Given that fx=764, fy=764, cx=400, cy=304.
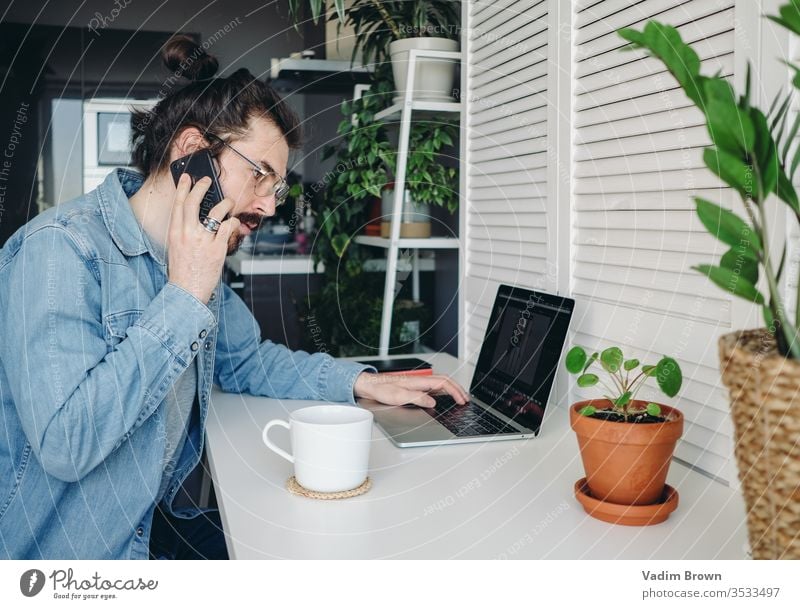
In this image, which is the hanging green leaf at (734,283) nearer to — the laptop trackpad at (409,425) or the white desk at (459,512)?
the white desk at (459,512)

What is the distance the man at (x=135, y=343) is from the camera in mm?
909

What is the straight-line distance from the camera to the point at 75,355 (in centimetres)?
90

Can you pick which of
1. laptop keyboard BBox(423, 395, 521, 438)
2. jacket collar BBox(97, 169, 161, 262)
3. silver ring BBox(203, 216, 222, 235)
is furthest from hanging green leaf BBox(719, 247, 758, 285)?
jacket collar BBox(97, 169, 161, 262)

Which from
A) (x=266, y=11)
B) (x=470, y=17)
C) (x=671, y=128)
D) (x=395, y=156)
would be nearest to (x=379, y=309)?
(x=395, y=156)

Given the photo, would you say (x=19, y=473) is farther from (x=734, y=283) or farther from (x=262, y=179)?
(x=734, y=283)

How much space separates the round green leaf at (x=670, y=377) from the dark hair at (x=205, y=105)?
0.68 meters

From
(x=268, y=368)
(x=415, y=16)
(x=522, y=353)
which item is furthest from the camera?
(x=415, y=16)

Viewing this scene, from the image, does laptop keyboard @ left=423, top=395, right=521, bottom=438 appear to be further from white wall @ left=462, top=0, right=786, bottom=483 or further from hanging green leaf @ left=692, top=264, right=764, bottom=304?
hanging green leaf @ left=692, top=264, right=764, bottom=304

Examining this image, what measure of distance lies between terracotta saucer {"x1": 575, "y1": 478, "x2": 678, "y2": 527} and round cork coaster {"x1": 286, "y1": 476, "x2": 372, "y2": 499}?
0.83ft

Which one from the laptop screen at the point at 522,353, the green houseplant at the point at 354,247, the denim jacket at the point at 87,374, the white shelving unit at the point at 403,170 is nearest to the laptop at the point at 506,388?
the laptop screen at the point at 522,353

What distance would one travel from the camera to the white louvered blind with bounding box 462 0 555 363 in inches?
53.9

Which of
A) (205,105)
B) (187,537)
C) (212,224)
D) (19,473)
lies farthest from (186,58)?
(187,537)

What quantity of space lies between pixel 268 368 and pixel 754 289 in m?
0.94
